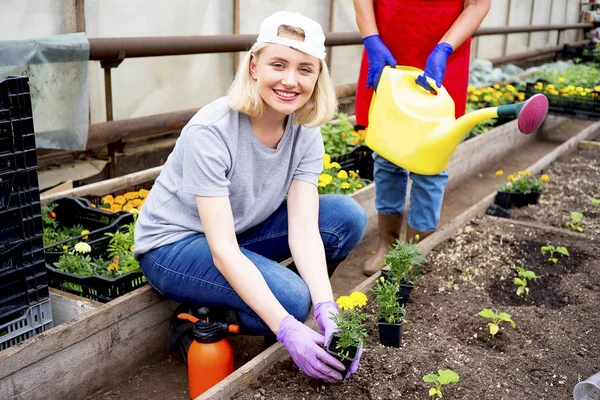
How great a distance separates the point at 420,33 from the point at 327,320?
58.2 inches

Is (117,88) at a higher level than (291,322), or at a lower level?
higher

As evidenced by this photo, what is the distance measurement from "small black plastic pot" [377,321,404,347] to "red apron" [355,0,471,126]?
1201 mm

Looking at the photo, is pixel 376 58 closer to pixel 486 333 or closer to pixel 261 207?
pixel 261 207

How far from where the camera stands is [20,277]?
2008 millimetres

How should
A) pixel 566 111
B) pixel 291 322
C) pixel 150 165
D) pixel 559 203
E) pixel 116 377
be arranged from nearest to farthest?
1. pixel 291 322
2. pixel 116 377
3. pixel 559 203
4. pixel 150 165
5. pixel 566 111

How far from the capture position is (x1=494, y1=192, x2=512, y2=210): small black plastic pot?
373 cm

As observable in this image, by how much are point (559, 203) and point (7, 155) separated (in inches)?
122

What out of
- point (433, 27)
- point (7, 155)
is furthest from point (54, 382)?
point (433, 27)

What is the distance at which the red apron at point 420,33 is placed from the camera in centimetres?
282

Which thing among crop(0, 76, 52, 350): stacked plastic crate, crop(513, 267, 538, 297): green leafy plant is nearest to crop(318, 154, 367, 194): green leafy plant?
crop(513, 267, 538, 297): green leafy plant

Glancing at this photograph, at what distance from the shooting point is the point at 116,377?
2.17 meters

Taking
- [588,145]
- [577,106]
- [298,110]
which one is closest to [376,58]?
[298,110]

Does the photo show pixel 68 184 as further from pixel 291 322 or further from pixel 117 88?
pixel 291 322

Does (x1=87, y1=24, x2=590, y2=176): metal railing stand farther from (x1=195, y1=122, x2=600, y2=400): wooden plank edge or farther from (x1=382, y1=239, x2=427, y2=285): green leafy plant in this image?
(x1=382, y1=239, x2=427, y2=285): green leafy plant
